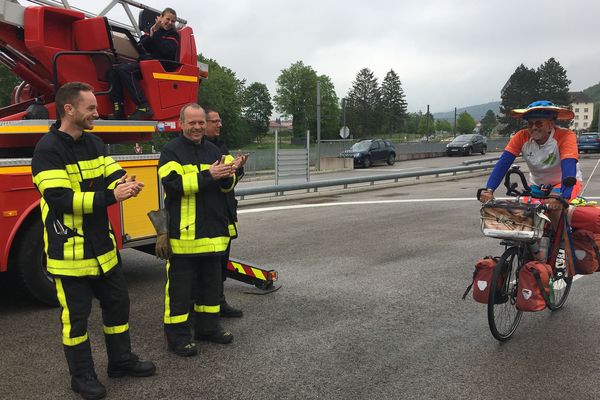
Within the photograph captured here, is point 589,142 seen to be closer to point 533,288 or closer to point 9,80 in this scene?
point 9,80

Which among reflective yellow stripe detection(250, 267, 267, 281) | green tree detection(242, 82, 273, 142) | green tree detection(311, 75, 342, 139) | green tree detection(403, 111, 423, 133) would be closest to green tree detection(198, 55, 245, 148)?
green tree detection(311, 75, 342, 139)

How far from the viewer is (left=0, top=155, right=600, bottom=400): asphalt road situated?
3.38 meters

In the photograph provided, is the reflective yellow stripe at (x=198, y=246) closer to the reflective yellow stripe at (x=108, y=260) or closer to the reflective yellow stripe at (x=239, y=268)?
the reflective yellow stripe at (x=108, y=260)

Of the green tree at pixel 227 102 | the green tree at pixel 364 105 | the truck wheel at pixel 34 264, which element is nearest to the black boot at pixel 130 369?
the truck wheel at pixel 34 264

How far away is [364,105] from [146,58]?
110280 mm

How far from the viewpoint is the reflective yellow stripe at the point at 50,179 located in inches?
120

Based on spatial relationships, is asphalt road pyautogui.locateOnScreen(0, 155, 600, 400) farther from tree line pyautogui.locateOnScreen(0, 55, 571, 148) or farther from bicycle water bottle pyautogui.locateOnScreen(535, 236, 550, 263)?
tree line pyautogui.locateOnScreen(0, 55, 571, 148)

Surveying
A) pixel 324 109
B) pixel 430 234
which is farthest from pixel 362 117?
pixel 430 234

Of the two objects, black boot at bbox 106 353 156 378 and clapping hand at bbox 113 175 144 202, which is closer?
clapping hand at bbox 113 175 144 202

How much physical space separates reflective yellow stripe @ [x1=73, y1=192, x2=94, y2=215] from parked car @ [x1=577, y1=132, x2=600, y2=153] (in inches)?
1415

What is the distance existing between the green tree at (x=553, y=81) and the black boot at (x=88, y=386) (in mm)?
114835

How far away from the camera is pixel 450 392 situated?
3297 millimetres

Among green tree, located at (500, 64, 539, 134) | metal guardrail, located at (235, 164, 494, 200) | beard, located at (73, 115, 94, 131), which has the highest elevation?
green tree, located at (500, 64, 539, 134)

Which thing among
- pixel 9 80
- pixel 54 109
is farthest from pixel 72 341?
pixel 9 80
